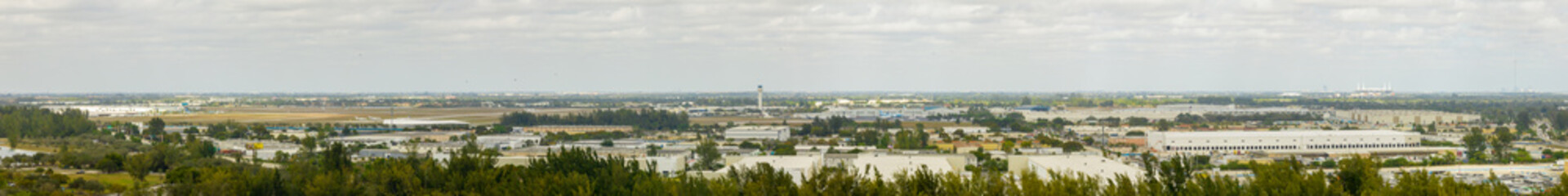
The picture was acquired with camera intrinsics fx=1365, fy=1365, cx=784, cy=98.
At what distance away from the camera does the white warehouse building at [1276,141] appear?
3025cm

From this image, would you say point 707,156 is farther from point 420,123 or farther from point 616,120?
point 420,123

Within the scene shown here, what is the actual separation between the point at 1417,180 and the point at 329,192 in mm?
9885

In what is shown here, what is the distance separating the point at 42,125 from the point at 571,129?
48.0 feet

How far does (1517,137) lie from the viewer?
3575cm

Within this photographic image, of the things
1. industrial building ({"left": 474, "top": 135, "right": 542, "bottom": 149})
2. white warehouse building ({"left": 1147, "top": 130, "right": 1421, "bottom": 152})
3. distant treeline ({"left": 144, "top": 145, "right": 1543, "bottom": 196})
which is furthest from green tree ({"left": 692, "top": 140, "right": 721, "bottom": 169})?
white warehouse building ({"left": 1147, "top": 130, "right": 1421, "bottom": 152})

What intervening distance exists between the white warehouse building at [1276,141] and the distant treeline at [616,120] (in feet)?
62.5

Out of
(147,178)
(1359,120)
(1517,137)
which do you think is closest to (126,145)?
(147,178)

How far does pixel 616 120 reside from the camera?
48.3 metres

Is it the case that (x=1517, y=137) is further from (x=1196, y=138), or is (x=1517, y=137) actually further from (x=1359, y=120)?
(x=1359, y=120)

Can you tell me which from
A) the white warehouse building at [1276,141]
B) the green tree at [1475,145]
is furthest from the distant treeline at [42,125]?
the green tree at [1475,145]

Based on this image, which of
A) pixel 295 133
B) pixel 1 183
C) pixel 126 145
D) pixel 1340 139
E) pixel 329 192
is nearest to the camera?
pixel 329 192

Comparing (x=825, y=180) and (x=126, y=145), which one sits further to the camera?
(x=126, y=145)

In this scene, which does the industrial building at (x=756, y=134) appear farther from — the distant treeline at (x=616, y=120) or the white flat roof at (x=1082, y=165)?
the white flat roof at (x=1082, y=165)

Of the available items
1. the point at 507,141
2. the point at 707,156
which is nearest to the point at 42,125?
the point at 507,141
